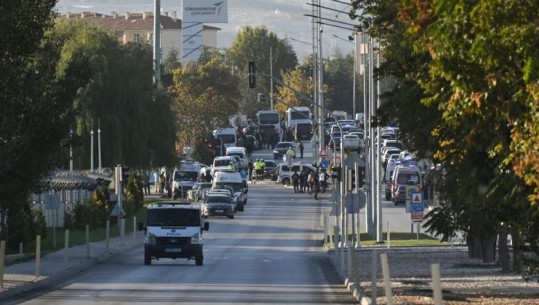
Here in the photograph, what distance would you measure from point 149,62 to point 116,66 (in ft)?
16.3

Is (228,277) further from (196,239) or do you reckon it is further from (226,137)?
(226,137)

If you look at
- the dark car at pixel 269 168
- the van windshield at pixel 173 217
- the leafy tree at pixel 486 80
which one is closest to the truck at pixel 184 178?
the dark car at pixel 269 168

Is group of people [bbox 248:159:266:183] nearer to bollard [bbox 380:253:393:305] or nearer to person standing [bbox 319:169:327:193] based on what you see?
person standing [bbox 319:169:327:193]

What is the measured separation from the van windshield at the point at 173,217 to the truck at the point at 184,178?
148 ft

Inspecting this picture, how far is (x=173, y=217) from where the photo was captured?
4403 centimetres

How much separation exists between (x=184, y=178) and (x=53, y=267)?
5346cm

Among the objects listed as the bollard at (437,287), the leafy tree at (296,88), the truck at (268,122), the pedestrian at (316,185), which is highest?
the leafy tree at (296,88)

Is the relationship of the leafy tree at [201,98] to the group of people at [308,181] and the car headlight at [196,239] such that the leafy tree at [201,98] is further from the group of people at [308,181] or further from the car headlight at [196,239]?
the car headlight at [196,239]

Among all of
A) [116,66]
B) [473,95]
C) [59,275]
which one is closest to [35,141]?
[59,275]

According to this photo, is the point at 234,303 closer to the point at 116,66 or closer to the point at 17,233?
the point at 17,233

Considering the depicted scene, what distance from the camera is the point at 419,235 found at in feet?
199

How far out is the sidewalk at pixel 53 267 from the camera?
32.1m

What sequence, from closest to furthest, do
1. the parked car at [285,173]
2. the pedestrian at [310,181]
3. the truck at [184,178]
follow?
the truck at [184,178] < the pedestrian at [310,181] < the parked car at [285,173]

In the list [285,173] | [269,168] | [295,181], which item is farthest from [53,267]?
[269,168]
